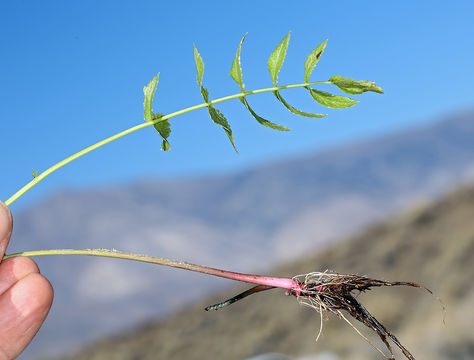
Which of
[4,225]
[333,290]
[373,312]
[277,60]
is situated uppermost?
[277,60]

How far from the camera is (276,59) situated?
1101mm

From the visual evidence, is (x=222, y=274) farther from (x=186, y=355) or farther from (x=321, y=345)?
(x=186, y=355)

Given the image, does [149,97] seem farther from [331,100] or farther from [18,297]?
[18,297]

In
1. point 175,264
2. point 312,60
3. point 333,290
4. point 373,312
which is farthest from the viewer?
point 373,312

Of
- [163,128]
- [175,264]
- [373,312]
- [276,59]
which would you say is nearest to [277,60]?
[276,59]

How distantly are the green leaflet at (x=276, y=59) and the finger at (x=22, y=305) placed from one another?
65 cm

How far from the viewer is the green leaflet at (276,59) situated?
1095 millimetres

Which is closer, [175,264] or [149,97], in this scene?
[175,264]

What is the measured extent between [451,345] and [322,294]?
6.60 m

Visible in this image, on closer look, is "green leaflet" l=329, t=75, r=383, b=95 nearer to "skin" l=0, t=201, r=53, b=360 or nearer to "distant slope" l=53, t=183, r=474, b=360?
"skin" l=0, t=201, r=53, b=360

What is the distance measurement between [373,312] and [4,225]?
9.35 metres

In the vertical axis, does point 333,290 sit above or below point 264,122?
below

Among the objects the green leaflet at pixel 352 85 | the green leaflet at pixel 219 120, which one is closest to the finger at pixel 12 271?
the green leaflet at pixel 219 120

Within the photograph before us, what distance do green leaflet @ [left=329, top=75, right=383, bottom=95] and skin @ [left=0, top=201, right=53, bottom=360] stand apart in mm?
716
